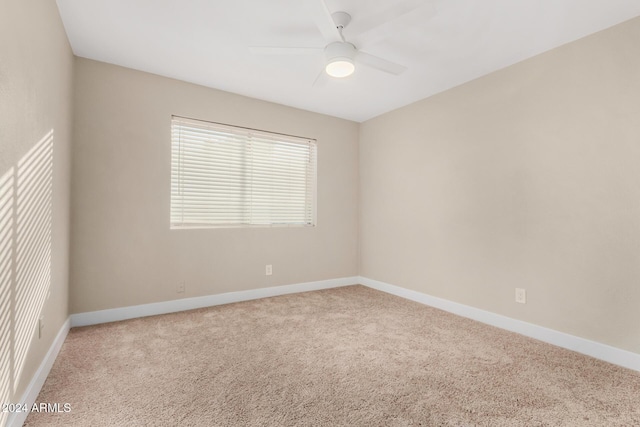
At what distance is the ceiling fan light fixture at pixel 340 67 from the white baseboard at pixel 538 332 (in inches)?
99.6

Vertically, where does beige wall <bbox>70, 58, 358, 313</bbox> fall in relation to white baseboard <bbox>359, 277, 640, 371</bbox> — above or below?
above

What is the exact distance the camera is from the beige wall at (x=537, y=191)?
2180mm

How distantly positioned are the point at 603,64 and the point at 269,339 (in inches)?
129

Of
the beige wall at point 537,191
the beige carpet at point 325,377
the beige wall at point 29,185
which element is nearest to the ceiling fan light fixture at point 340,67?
the beige wall at point 537,191

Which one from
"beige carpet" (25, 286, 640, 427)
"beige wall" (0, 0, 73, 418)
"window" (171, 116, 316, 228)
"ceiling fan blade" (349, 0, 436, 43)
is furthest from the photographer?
"window" (171, 116, 316, 228)

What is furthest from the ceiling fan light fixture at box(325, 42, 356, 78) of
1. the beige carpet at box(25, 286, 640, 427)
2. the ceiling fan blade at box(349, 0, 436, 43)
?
the beige carpet at box(25, 286, 640, 427)

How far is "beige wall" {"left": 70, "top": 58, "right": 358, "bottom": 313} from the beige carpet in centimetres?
45

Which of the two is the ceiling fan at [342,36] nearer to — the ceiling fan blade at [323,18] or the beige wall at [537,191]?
the ceiling fan blade at [323,18]

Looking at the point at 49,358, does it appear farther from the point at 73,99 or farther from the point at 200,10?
the point at 200,10

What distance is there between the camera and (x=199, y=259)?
331cm

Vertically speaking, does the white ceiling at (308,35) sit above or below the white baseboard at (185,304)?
above

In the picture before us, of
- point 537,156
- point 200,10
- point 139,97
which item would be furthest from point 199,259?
point 537,156

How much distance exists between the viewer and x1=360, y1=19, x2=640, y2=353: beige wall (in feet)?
7.15

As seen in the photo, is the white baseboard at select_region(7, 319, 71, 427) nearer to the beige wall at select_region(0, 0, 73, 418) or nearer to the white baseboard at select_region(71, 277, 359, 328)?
the beige wall at select_region(0, 0, 73, 418)
